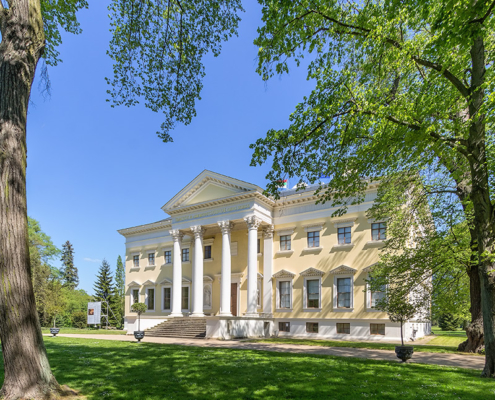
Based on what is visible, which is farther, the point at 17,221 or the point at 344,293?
the point at 344,293

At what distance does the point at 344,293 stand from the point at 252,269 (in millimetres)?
6469

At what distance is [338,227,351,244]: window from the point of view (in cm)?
2517

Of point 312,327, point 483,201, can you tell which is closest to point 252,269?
point 312,327

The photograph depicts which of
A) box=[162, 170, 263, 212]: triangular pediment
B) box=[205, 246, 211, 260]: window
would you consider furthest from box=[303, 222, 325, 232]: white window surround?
box=[205, 246, 211, 260]: window

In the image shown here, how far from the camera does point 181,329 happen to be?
2628cm

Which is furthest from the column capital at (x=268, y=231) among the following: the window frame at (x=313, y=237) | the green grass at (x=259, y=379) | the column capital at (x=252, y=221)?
the green grass at (x=259, y=379)

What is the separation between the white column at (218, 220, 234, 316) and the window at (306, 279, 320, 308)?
572 cm

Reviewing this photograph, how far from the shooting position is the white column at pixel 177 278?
29.4 meters

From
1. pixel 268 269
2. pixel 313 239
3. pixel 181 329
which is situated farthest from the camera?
pixel 268 269

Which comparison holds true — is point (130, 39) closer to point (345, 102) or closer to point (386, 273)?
point (345, 102)

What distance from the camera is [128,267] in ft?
124

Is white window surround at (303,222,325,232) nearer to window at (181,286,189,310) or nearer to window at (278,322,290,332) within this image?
window at (278,322,290,332)

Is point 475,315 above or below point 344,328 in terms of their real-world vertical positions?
above

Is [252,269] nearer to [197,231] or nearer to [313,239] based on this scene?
[313,239]
